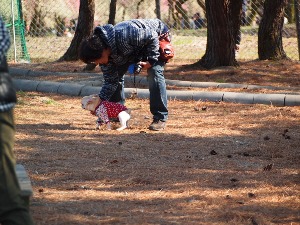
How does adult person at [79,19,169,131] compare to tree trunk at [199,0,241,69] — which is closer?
adult person at [79,19,169,131]

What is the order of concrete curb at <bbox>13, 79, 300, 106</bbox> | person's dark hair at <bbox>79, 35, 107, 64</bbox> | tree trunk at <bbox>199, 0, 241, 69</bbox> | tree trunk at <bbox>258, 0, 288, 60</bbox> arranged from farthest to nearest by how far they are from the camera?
tree trunk at <bbox>258, 0, 288, 60</bbox>, tree trunk at <bbox>199, 0, 241, 69</bbox>, concrete curb at <bbox>13, 79, 300, 106</bbox>, person's dark hair at <bbox>79, 35, 107, 64</bbox>

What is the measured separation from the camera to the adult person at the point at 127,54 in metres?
8.25

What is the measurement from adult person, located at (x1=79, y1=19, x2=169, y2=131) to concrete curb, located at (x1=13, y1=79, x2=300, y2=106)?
2339 millimetres

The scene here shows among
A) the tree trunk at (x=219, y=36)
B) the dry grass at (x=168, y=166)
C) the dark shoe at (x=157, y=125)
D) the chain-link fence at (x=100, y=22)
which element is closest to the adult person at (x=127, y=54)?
the dark shoe at (x=157, y=125)

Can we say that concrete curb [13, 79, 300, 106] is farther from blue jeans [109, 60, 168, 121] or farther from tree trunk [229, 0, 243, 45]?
tree trunk [229, 0, 243, 45]

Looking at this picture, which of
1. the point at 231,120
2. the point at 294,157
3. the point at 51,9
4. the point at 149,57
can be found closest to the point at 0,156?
the point at 294,157

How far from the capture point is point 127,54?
8.60 meters

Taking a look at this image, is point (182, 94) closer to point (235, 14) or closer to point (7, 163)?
point (235, 14)

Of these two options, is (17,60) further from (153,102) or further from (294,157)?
(294,157)

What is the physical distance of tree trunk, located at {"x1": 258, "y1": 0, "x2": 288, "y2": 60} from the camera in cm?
1479

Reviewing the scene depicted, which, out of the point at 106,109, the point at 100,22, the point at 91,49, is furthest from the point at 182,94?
the point at 100,22

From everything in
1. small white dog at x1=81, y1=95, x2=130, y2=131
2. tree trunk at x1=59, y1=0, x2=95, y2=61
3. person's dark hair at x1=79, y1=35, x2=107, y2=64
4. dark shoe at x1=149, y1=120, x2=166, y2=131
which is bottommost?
dark shoe at x1=149, y1=120, x2=166, y2=131

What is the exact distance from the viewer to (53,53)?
1948 centimetres

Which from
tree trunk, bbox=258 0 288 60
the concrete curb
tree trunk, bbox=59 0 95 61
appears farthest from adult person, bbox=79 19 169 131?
tree trunk, bbox=59 0 95 61
